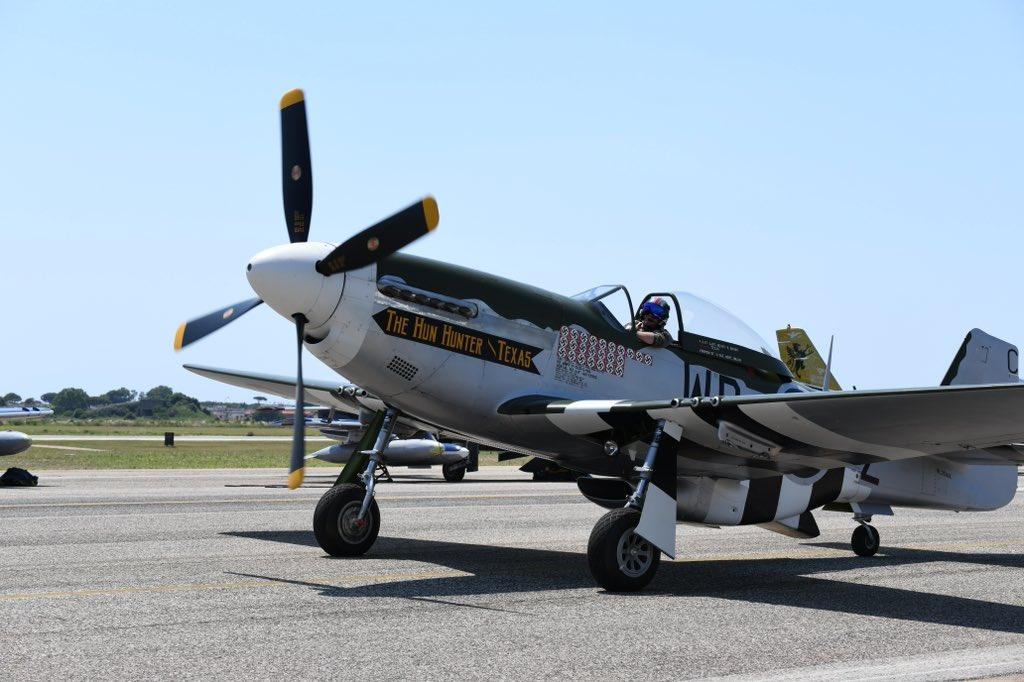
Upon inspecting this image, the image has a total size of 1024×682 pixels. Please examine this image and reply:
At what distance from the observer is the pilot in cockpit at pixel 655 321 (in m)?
11.6

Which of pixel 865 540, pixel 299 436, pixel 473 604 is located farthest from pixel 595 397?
pixel 865 540

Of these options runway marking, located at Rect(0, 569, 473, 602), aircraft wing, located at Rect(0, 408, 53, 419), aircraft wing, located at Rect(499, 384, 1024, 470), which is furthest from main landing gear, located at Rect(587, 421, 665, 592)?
aircraft wing, located at Rect(0, 408, 53, 419)

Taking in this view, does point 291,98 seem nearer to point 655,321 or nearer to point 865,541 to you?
point 655,321

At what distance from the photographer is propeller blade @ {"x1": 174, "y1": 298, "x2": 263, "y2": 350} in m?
11.4

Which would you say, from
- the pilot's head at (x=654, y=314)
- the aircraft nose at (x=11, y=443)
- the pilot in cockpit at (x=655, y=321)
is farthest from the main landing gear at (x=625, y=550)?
the aircraft nose at (x=11, y=443)

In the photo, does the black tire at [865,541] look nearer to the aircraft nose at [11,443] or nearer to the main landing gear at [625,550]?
the main landing gear at [625,550]

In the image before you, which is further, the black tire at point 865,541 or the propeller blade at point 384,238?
the black tire at point 865,541

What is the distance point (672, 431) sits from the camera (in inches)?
402

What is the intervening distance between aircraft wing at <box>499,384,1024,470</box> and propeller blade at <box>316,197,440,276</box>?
1.99 m

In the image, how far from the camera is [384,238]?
9.95 m

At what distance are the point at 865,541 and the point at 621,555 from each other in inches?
201

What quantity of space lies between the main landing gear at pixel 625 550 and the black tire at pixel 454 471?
67.1 feet

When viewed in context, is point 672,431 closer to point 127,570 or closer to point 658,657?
point 658,657

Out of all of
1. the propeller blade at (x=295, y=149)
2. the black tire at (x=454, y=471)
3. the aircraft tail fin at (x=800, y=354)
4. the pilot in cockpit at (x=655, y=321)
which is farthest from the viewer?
the aircraft tail fin at (x=800, y=354)
